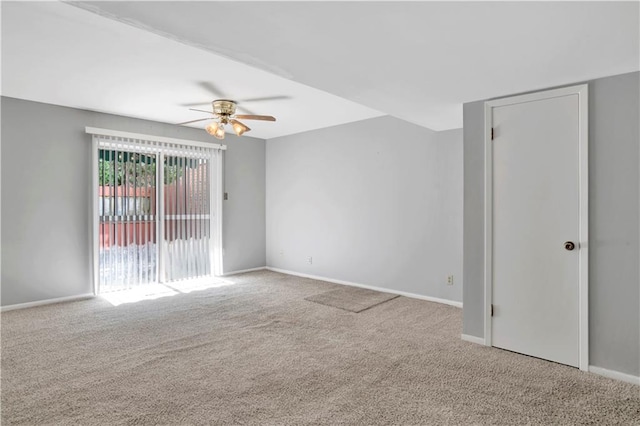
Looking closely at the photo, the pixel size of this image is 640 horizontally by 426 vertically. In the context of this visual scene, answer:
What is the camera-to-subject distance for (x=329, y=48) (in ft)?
7.20

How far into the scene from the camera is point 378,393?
7.75ft

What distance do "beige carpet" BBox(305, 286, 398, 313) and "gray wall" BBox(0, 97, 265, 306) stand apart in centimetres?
328

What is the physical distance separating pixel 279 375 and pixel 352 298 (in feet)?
7.68

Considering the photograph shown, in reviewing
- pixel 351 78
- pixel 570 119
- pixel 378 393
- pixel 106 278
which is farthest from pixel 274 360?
pixel 106 278

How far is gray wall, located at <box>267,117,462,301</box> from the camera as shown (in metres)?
4.64

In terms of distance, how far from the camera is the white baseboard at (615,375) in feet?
8.25

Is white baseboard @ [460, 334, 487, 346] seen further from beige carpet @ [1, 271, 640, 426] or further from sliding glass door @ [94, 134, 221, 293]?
sliding glass door @ [94, 134, 221, 293]

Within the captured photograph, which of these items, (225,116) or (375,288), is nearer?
(225,116)

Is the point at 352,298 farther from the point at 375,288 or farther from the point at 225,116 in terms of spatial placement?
the point at 225,116

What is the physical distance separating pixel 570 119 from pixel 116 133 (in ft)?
17.7

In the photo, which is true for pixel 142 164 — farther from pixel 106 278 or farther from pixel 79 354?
pixel 79 354

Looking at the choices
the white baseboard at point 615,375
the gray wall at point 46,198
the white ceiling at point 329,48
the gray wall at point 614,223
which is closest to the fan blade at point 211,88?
the white ceiling at point 329,48

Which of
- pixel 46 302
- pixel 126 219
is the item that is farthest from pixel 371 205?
pixel 46 302

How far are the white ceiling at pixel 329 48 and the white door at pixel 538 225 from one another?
0.31 m
